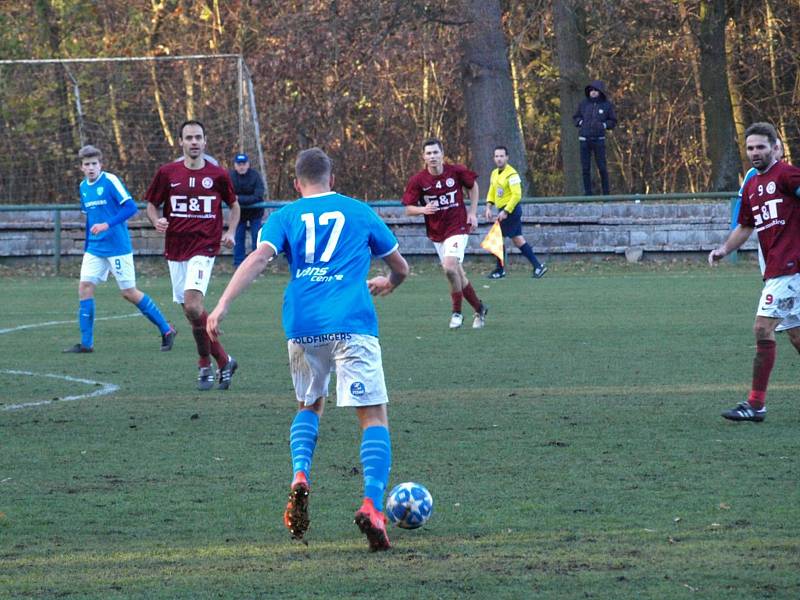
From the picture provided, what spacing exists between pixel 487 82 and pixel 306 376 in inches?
868

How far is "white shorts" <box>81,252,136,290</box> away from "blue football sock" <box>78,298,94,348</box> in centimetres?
29

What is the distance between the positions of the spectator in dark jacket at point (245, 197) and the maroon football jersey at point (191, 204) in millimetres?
12015

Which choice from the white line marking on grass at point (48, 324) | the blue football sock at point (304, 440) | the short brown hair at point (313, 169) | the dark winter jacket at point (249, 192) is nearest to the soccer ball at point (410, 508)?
the blue football sock at point (304, 440)

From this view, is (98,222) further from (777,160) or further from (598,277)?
(598,277)

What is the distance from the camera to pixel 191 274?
1078 centimetres

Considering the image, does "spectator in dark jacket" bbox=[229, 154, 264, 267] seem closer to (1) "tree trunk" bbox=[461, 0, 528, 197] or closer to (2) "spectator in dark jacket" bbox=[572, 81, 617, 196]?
(1) "tree trunk" bbox=[461, 0, 528, 197]

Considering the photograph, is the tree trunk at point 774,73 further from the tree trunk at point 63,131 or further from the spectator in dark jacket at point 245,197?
the tree trunk at point 63,131

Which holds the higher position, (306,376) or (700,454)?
(306,376)

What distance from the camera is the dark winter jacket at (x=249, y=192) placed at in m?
23.3

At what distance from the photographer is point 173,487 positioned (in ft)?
22.1

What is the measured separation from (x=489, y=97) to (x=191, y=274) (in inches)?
687

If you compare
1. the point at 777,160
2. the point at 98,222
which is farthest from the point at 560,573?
the point at 98,222

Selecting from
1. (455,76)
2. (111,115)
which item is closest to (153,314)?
(111,115)

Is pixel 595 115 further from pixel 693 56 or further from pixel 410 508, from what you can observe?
pixel 410 508
